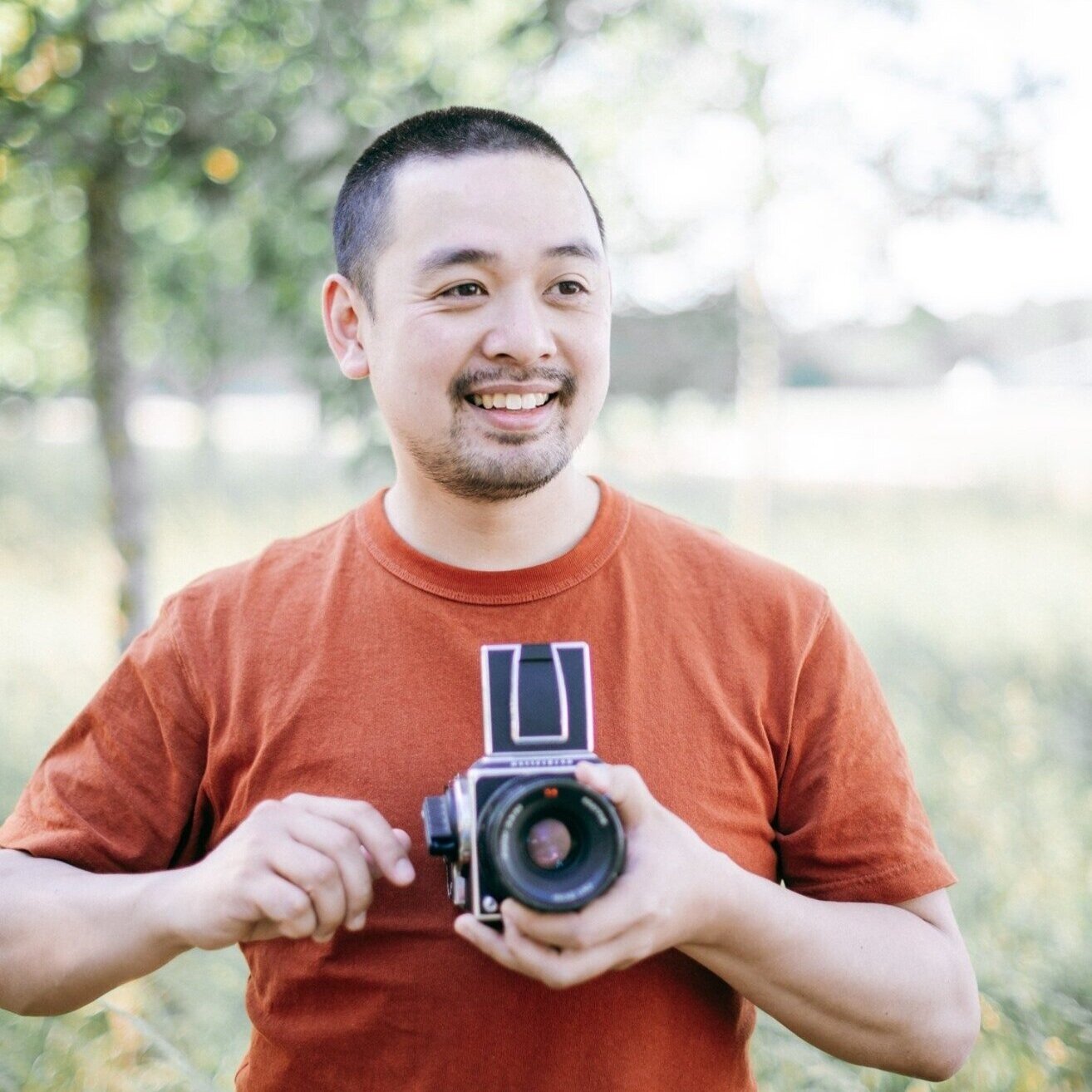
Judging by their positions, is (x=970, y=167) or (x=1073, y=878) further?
(x=970, y=167)

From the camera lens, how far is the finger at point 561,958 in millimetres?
1484

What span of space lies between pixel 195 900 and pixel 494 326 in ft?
3.24

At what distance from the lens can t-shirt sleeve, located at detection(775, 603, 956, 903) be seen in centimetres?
185

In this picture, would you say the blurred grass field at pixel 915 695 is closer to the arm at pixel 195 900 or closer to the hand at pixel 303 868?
the arm at pixel 195 900

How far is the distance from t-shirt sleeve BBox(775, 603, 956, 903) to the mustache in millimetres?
573

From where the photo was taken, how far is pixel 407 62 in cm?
396

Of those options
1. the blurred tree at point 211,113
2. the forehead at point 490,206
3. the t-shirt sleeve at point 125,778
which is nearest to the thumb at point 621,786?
the t-shirt sleeve at point 125,778

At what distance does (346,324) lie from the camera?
228cm

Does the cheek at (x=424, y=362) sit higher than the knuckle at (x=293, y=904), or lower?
higher

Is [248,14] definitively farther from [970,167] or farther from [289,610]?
[970,167]

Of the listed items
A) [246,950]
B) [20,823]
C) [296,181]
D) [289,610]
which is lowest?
[246,950]

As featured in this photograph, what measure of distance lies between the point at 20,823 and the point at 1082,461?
18.3 m

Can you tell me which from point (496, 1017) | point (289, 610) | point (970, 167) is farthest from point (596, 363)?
point (970, 167)

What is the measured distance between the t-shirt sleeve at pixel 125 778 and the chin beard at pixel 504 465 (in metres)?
0.53
